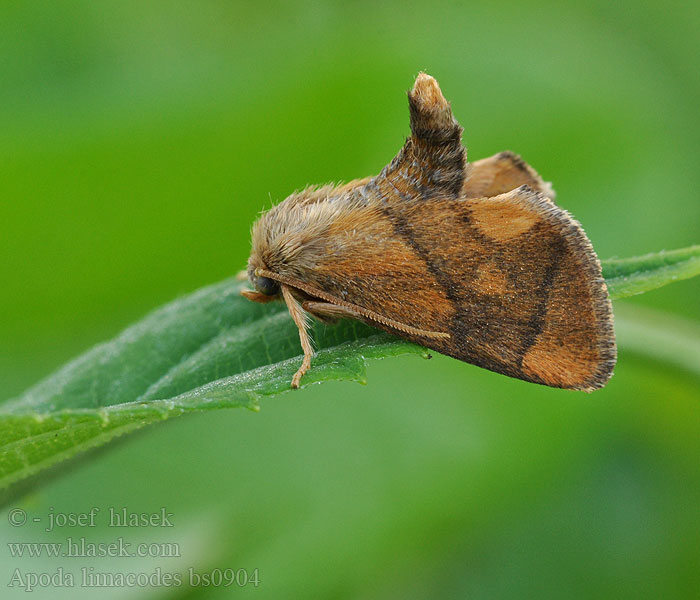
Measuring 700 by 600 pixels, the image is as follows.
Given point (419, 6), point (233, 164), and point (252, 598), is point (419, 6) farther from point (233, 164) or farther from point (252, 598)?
point (252, 598)

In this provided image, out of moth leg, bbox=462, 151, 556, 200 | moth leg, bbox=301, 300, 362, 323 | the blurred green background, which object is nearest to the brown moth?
moth leg, bbox=301, 300, 362, 323

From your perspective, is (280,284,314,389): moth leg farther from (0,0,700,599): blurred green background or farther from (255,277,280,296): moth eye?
(0,0,700,599): blurred green background

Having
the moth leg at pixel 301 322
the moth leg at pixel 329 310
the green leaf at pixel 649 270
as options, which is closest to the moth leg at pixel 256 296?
the moth leg at pixel 301 322

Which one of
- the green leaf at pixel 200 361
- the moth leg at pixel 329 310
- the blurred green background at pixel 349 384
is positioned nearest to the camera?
the green leaf at pixel 200 361

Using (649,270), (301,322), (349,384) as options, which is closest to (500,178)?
(649,270)

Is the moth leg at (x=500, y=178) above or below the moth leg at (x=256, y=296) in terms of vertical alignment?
above

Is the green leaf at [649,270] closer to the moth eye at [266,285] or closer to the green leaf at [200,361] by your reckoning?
the green leaf at [200,361]

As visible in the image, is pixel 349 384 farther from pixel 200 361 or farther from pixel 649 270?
pixel 649 270
